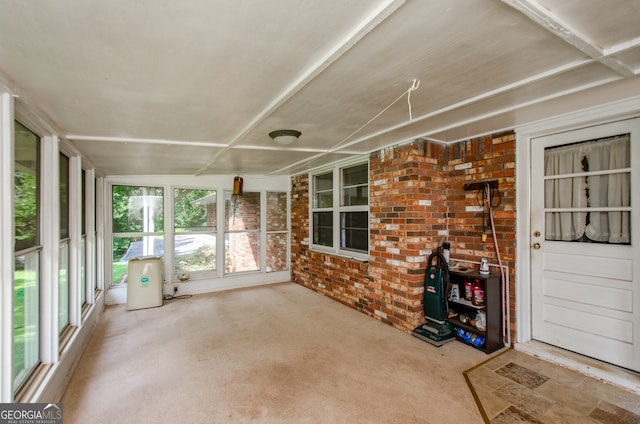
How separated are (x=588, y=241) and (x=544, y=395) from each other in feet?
4.81

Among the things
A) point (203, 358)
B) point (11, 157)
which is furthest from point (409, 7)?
point (203, 358)

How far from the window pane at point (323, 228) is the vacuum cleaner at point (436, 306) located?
88.9 inches

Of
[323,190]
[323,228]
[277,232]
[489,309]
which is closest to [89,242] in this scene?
[277,232]

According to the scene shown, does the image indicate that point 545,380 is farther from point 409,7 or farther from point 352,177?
point 352,177

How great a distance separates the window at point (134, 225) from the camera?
533 centimetres

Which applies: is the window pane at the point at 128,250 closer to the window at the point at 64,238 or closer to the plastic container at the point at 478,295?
the window at the point at 64,238

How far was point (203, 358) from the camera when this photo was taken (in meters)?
3.09

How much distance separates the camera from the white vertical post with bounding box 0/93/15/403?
1697 mm

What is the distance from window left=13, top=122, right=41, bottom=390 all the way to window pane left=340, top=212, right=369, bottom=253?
371 cm

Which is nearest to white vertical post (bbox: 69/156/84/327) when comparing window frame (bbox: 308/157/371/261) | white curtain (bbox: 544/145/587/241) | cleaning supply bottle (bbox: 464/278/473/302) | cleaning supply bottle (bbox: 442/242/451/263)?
window frame (bbox: 308/157/371/261)

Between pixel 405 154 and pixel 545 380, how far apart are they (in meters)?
2.57

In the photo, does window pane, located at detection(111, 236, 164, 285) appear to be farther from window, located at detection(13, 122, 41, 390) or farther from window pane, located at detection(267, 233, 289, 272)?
window, located at detection(13, 122, 41, 390)

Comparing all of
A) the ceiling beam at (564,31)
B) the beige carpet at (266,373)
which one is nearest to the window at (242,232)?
the beige carpet at (266,373)

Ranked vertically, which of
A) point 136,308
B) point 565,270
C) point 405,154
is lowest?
point 136,308
